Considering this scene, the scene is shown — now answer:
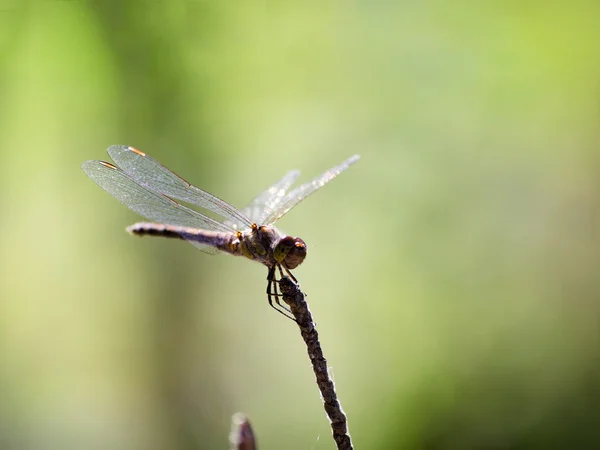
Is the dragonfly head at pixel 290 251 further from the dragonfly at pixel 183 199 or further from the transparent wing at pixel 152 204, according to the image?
the transparent wing at pixel 152 204

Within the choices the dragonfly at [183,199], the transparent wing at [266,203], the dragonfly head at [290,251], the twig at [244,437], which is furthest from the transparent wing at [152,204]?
the twig at [244,437]

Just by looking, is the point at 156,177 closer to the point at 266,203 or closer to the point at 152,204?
the point at 152,204

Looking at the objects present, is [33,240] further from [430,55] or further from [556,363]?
[556,363]

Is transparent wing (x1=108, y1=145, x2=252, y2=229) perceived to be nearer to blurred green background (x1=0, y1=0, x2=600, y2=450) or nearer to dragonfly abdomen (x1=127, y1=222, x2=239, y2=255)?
dragonfly abdomen (x1=127, y1=222, x2=239, y2=255)

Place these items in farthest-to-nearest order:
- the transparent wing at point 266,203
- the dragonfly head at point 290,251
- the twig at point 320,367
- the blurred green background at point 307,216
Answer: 1. the blurred green background at point 307,216
2. the transparent wing at point 266,203
3. the dragonfly head at point 290,251
4. the twig at point 320,367

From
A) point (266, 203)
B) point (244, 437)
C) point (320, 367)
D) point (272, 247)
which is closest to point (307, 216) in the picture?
point (266, 203)

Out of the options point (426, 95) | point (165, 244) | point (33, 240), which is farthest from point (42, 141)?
point (426, 95)

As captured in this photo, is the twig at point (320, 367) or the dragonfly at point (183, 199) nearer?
the twig at point (320, 367)
